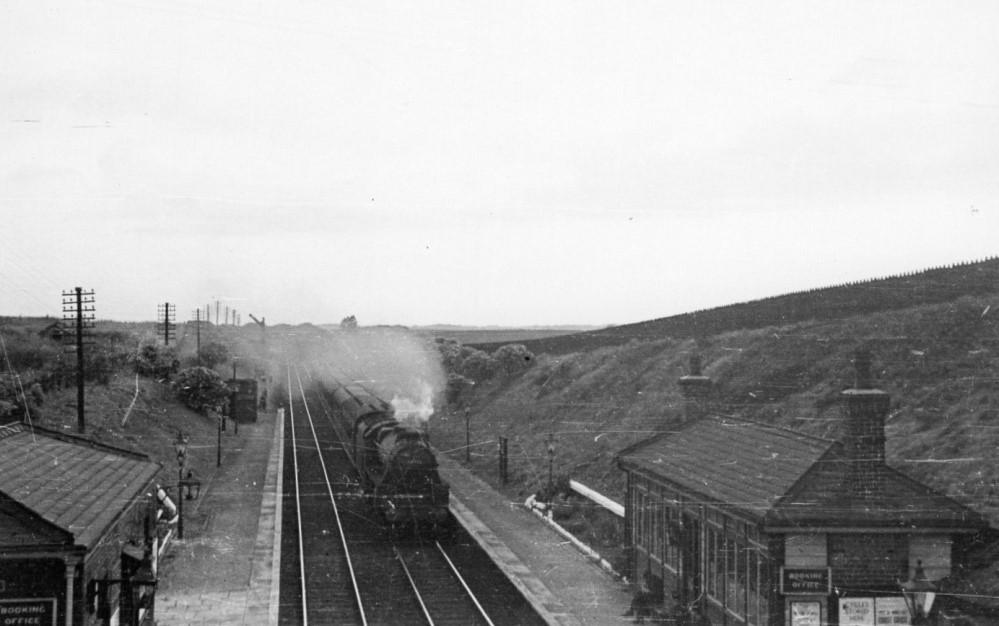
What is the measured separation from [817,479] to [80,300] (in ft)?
105

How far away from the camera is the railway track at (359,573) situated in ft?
68.1

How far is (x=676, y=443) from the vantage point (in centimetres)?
2075

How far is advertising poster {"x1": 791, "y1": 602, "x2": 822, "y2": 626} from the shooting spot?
47.9 ft

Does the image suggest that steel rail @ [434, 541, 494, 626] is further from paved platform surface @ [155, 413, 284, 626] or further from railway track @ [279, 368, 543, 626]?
paved platform surface @ [155, 413, 284, 626]

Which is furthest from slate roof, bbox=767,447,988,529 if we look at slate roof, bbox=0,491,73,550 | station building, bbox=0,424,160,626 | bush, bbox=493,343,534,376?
bush, bbox=493,343,534,376

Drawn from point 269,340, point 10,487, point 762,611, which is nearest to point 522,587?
point 762,611

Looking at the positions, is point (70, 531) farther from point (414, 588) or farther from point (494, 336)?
point (494, 336)

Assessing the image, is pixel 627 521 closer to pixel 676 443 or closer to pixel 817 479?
pixel 676 443

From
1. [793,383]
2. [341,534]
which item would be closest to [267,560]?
[341,534]

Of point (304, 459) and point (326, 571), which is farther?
point (304, 459)

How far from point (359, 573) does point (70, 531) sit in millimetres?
12758

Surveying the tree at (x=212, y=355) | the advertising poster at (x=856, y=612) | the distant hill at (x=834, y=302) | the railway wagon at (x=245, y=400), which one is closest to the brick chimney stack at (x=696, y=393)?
the advertising poster at (x=856, y=612)

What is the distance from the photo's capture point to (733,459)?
696 inches

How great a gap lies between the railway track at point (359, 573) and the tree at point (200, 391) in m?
21.6
